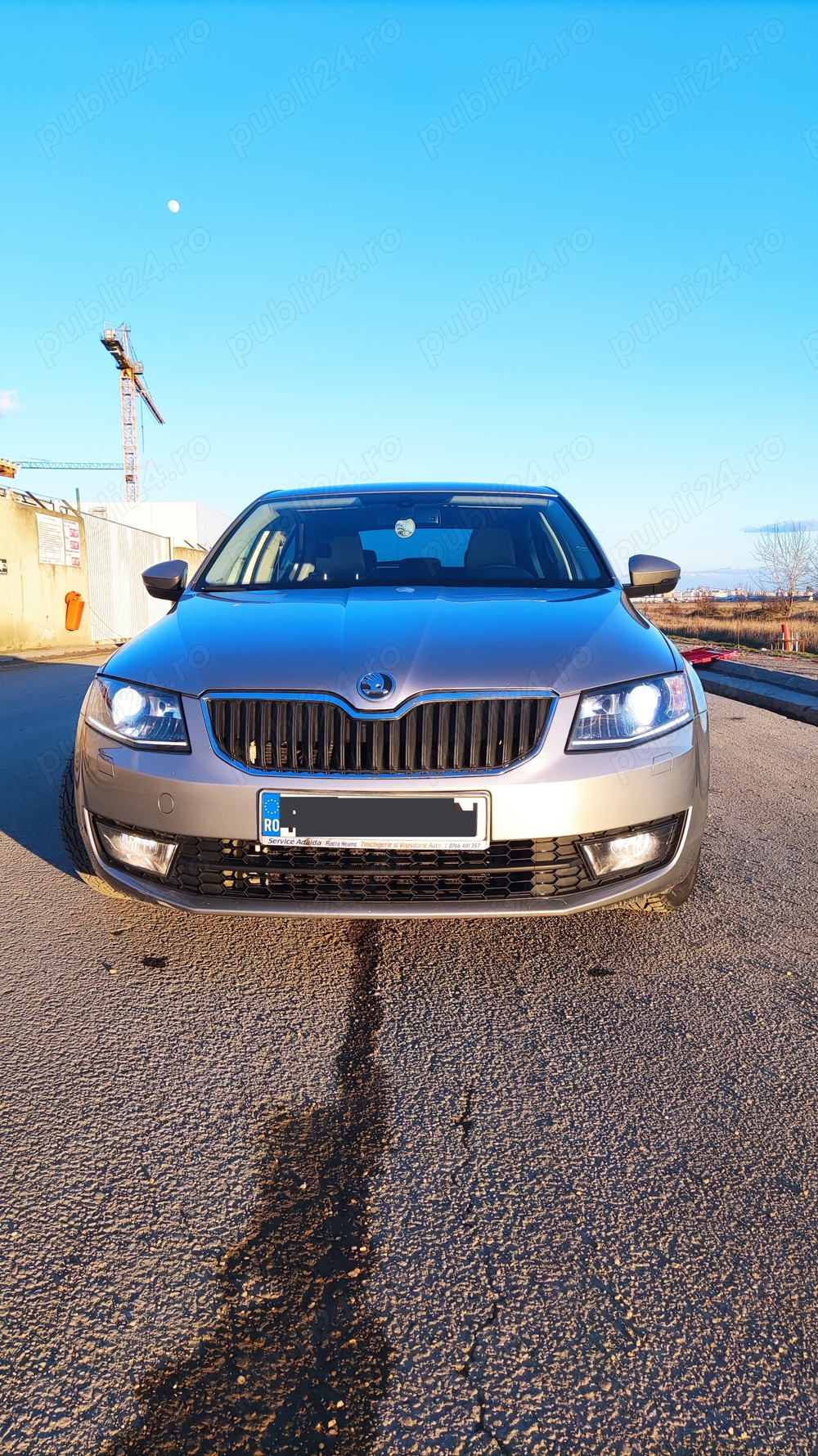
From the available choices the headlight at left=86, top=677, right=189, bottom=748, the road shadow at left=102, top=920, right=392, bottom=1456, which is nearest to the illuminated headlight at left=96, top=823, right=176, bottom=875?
the headlight at left=86, top=677, right=189, bottom=748

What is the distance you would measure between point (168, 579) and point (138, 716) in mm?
1169

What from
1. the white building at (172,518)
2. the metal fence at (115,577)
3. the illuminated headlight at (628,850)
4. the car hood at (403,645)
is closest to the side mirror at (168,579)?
the car hood at (403,645)

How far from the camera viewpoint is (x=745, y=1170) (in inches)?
66.5

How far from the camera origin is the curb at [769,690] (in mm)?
8781

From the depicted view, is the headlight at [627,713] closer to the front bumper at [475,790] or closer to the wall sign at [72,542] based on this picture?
the front bumper at [475,790]

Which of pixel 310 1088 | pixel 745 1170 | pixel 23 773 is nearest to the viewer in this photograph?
pixel 745 1170

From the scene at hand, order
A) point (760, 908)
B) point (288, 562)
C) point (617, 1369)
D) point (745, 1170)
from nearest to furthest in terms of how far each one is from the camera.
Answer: point (617, 1369) → point (745, 1170) → point (760, 908) → point (288, 562)

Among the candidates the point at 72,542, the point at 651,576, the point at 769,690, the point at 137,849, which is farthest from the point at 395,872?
the point at 72,542

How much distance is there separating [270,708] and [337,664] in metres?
0.23

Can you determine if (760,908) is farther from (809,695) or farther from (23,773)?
(809,695)

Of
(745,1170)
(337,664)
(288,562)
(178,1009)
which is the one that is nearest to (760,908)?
(745,1170)

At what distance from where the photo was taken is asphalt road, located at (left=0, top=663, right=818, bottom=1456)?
1193 mm

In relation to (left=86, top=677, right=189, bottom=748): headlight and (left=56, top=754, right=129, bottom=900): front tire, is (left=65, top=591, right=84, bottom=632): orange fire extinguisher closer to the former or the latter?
(left=56, top=754, right=129, bottom=900): front tire

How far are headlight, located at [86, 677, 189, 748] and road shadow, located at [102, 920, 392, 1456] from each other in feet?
3.63
